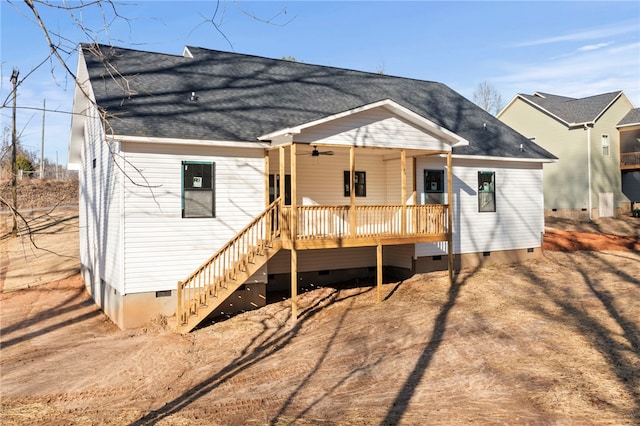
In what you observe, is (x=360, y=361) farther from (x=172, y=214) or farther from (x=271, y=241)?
(x=172, y=214)

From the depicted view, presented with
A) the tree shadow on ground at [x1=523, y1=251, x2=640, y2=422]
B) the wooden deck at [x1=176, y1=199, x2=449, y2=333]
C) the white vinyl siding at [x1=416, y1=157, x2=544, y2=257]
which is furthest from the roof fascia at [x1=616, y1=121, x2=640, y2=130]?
the wooden deck at [x1=176, y1=199, x2=449, y2=333]

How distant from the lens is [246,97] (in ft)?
57.5

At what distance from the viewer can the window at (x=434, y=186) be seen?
1848 centimetres

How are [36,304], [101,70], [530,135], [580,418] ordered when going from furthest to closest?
[530,135] < [36,304] < [101,70] < [580,418]

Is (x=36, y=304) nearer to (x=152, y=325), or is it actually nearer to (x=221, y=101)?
(x=152, y=325)

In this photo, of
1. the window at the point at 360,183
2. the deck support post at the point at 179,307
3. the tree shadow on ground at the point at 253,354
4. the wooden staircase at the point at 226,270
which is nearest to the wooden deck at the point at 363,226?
the wooden staircase at the point at 226,270

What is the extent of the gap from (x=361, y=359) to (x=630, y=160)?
3279 centimetres

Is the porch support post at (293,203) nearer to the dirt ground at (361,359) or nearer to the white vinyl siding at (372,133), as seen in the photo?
the white vinyl siding at (372,133)

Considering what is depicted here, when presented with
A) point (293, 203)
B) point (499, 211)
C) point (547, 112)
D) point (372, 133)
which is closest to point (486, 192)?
point (499, 211)

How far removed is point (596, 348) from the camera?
10.5 m


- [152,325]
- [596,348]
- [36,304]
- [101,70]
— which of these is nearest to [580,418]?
[596,348]

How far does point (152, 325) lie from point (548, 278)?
12574 mm

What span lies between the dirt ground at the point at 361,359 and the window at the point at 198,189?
3081 mm

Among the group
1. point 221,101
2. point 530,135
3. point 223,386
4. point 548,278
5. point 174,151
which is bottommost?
point 223,386
